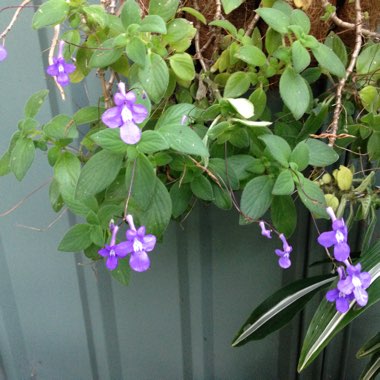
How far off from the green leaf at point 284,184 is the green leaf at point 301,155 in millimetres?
26

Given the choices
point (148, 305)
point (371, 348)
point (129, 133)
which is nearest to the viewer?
point (129, 133)

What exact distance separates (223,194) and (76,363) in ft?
2.86

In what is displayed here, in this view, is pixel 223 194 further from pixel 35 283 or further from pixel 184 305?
pixel 35 283

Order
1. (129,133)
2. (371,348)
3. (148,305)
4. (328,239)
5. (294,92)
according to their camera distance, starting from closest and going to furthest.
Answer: (129,133) → (328,239) → (294,92) → (371,348) → (148,305)

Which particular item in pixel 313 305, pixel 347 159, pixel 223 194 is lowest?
pixel 313 305

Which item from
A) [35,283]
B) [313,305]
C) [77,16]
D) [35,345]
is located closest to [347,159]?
[313,305]

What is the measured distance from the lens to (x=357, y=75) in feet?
2.88

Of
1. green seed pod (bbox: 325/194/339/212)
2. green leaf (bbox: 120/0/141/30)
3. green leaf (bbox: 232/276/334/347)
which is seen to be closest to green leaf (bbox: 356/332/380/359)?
green leaf (bbox: 232/276/334/347)

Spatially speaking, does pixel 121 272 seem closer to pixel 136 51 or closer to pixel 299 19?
pixel 136 51

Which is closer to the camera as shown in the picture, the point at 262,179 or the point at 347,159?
the point at 262,179

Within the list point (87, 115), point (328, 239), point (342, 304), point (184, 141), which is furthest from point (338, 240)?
point (87, 115)

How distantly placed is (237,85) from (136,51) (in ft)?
0.68

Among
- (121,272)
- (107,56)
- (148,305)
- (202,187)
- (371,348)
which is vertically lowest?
(148,305)

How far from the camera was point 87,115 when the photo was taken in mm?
848
